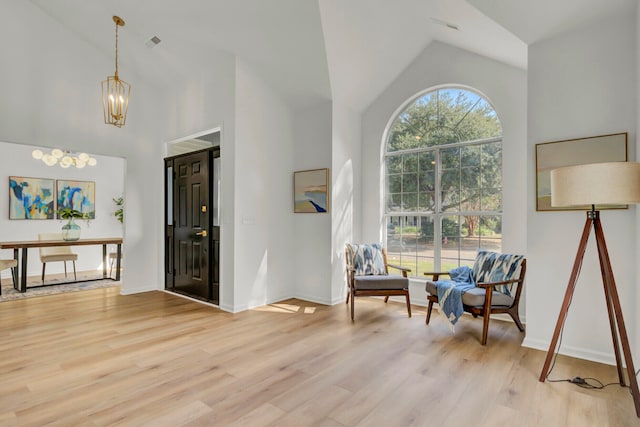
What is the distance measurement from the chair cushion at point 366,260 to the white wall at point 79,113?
3198 mm

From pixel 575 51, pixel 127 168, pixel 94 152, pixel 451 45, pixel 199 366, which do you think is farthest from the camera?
pixel 127 168

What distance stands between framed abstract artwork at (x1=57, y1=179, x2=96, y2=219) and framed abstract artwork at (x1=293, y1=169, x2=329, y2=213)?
489cm

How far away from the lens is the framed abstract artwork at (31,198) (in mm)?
6371

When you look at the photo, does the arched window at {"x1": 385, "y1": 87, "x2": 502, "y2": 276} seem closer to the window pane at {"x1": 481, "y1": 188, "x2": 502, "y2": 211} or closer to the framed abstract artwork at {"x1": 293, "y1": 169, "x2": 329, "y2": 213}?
the window pane at {"x1": 481, "y1": 188, "x2": 502, "y2": 211}

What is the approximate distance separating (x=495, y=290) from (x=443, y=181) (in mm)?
1556

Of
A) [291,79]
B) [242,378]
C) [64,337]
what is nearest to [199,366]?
[242,378]

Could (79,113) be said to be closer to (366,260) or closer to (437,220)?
(366,260)

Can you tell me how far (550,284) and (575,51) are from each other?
1.98 metres

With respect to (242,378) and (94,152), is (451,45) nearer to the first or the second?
(242,378)

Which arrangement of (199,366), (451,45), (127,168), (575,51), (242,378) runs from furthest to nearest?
1. (127,168)
2. (451,45)
3. (575,51)
4. (199,366)
5. (242,378)

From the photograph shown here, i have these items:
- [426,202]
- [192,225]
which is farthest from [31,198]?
[426,202]

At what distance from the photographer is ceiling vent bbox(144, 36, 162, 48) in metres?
4.53

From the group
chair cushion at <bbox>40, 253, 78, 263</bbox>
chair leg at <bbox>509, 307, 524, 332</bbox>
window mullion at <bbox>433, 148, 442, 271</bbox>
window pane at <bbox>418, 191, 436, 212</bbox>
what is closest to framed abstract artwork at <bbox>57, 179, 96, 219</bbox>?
chair cushion at <bbox>40, 253, 78, 263</bbox>

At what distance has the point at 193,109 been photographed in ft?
16.4
